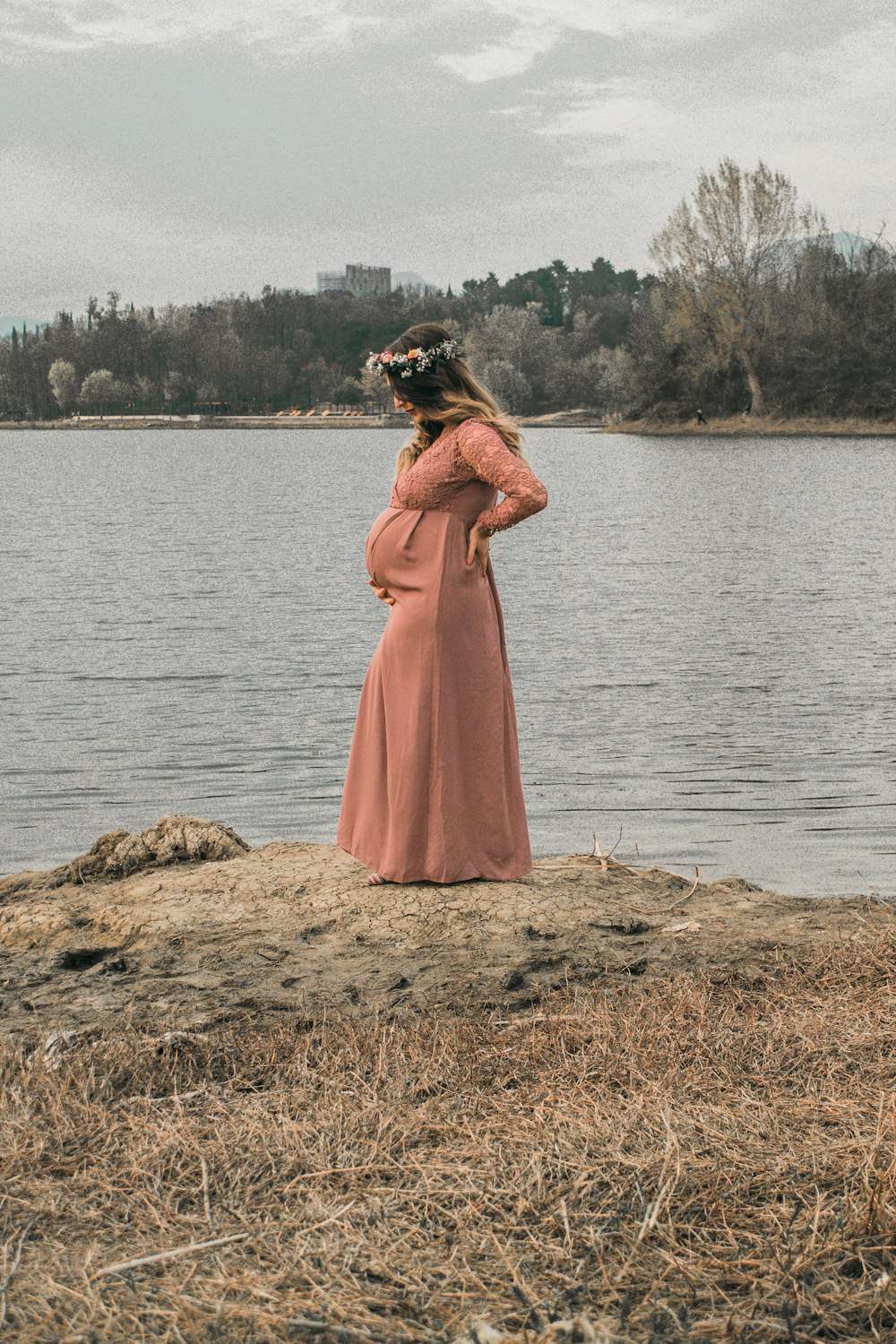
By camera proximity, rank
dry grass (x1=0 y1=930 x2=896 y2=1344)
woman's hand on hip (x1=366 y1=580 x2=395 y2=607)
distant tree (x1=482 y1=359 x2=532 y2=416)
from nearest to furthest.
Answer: dry grass (x1=0 y1=930 x2=896 y2=1344) < woman's hand on hip (x1=366 y1=580 x2=395 y2=607) < distant tree (x1=482 y1=359 x2=532 y2=416)

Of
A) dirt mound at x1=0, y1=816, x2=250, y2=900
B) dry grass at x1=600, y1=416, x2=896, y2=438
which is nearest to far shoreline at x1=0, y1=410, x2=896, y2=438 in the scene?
dry grass at x1=600, y1=416, x2=896, y2=438

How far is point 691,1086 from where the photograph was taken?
3586 mm

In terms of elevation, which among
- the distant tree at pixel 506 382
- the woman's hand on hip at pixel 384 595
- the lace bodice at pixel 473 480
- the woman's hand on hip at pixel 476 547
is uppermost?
the distant tree at pixel 506 382

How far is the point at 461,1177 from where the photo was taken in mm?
3084

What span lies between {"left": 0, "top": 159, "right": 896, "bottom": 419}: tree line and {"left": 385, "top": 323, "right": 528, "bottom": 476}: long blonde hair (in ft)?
0.54

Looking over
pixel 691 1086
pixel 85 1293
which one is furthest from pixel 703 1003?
pixel 85 1293

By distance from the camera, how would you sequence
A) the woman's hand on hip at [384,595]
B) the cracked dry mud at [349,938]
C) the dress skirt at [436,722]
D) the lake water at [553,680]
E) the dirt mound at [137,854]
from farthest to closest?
1. the lake water at [553,680]
2. the dirt mound at [137,854]
3. the woman's hand on hip at [384,595]
4. the dress skirt at [436,722]
5. the cracked dry mud at [349,938]

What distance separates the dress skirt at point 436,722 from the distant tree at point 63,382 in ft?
551

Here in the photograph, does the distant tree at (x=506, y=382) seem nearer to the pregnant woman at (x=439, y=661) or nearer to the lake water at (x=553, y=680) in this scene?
the lake water at (x=553, y=680)

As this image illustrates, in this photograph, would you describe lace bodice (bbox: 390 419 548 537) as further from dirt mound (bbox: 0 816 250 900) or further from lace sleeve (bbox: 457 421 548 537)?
dirt mound (bbox: 0 816 250 900)

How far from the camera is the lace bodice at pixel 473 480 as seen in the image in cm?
554

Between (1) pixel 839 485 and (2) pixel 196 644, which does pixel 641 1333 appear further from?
(1) pixel 839 485

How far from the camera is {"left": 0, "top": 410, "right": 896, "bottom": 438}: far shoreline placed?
8094cm

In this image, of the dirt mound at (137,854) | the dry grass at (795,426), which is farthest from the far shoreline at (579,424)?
the dirt mound at (137,854)
